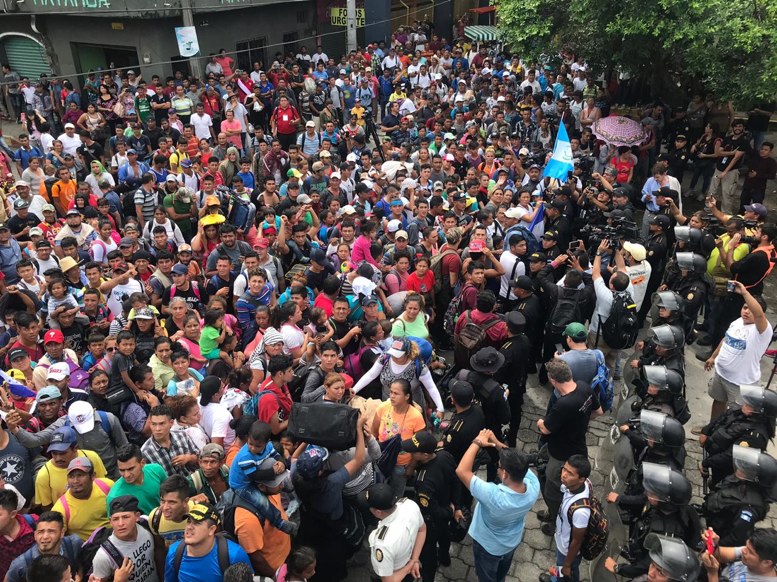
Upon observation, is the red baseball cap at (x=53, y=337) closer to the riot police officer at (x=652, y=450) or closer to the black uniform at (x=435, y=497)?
the black uniform at (x=435, y=497)

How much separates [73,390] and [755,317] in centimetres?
622

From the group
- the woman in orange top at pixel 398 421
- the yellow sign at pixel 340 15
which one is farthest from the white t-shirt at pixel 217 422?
the yellow sign at pixel 340 15

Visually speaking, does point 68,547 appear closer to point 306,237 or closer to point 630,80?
point 306,237

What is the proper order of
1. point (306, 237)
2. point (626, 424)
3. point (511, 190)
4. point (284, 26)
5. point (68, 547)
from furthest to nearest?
point (284, 26), point (511, 190), point (306, 237), point (626, 424), point (68, 547)

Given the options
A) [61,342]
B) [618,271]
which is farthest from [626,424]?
[61,342]

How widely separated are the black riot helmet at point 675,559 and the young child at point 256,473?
2.23m

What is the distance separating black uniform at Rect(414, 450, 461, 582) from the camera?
425 cm

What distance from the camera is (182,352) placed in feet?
17.4

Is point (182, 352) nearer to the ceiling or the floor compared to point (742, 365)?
nearer to the ceiling

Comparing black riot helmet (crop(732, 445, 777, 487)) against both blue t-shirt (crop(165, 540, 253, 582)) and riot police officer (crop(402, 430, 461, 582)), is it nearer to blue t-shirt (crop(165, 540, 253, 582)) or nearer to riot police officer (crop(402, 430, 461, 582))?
riot police officer (crop(402, 430, 461, 582))

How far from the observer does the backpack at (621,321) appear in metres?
6.25

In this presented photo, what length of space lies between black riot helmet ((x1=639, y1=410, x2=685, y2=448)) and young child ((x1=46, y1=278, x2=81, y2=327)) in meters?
5.45

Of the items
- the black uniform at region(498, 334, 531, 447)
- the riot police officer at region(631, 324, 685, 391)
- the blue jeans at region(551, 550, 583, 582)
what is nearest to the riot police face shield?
the riot police officer at region(631, 324, 685, 391)

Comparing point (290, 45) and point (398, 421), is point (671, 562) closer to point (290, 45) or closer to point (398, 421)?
point (398, 421)
